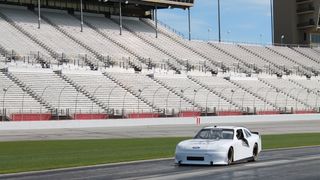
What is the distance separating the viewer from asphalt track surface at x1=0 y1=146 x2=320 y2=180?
57.9 ft

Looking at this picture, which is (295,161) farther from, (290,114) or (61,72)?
(290,114)

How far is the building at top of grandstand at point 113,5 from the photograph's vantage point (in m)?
80.2

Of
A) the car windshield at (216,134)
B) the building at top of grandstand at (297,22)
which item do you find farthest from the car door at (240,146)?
the building at top of grandstand at (297,22)

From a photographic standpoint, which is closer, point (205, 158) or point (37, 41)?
point (205, 158)

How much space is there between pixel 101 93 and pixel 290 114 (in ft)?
74.9

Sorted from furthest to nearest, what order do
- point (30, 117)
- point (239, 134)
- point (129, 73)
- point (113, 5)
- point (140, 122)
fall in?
point (113, 5)
point (129, 73)
point (140, 122)
point (30, 117)
point (239, 134)

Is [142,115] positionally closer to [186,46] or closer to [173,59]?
[173,59]

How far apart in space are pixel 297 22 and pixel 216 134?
95.1 metres

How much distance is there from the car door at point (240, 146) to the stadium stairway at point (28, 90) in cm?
3200

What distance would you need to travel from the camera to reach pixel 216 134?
22625 millimetres

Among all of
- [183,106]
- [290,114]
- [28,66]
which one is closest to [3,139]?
[28,66]

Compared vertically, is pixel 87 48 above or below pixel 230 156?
above

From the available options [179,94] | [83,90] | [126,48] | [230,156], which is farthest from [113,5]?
[230,156]

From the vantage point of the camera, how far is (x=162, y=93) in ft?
217
